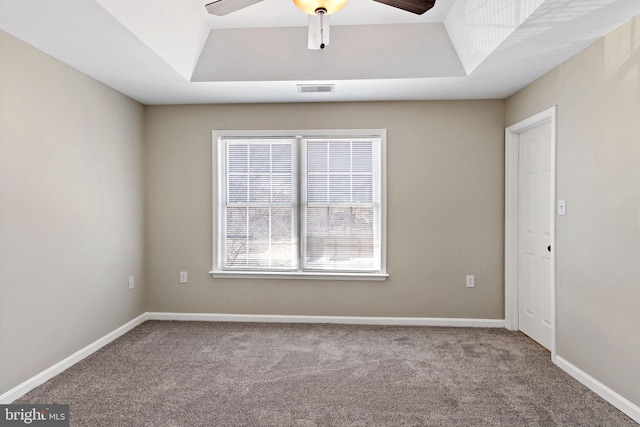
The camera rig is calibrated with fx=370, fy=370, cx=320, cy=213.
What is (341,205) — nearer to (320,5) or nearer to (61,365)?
(320,5)

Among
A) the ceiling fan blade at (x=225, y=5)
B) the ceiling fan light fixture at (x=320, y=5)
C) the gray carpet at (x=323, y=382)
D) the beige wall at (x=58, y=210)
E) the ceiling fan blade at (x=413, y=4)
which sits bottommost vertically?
the gray carpet at (x=323, y=382)

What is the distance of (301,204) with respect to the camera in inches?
158

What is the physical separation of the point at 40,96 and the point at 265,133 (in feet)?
6.43

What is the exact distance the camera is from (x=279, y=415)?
225 cm

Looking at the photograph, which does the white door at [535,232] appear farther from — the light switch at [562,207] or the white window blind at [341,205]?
the white window blind at [341,205]

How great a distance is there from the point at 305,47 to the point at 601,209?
2534 mm

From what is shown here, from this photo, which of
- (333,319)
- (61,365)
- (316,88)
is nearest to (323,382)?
(333,319)

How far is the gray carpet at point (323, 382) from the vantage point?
7.34 ft

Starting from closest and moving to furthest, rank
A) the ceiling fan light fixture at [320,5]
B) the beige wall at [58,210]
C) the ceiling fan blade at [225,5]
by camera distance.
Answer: the ceiling fan light fixture at [320,5]
the ceiling fan blade at [225,5]
the beige wall at [58,210]

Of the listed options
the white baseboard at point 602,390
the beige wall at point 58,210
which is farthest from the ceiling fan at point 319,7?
the white baseboard at point 602,390

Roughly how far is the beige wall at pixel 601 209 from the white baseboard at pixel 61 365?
3857 millimetres

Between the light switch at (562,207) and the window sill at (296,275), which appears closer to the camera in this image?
the light switch at (562,207)

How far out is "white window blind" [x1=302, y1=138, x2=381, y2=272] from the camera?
3965mm

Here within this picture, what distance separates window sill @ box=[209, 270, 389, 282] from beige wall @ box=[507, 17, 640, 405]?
1.68 meters
